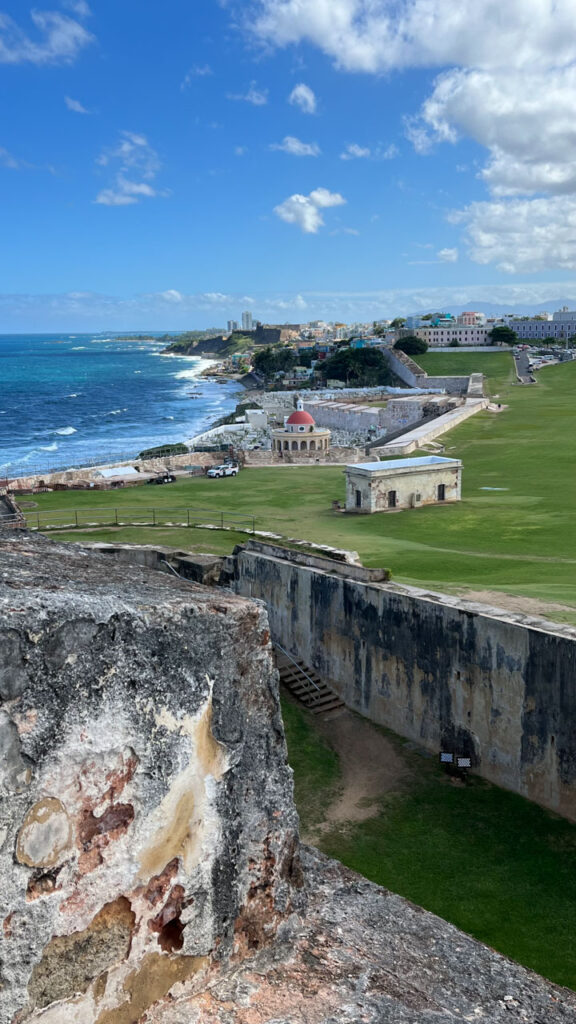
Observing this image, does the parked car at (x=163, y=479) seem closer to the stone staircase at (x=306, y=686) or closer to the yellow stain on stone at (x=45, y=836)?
the stone staircase at (x=306, y=686)

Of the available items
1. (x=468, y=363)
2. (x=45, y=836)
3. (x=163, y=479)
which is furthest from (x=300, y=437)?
(x=468, y=363)

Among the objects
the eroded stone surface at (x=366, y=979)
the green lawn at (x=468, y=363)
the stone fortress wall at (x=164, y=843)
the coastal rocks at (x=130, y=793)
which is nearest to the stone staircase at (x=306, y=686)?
the eroded stone surface at (x=366, y=979)

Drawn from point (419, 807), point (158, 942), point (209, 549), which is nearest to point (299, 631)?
point (209, 549)

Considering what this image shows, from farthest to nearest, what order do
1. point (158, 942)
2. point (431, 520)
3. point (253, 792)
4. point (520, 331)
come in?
point (520, 331), point (431, 520), point (253, 792), point (158, 942)

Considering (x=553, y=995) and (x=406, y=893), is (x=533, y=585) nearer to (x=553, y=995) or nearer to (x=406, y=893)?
(x=406, y=893)

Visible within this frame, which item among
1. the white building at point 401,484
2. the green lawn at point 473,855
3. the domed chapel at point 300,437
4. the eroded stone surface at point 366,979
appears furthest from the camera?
the domed chapel at point 300,437

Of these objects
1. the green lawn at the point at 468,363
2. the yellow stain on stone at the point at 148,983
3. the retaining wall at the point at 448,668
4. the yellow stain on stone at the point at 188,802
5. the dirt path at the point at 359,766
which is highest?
the green lawn at the point at 468,363

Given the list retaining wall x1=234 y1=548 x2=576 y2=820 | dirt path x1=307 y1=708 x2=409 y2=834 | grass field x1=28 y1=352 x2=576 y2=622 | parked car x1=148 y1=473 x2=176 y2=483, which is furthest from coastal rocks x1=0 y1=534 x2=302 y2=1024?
parked car x1=148 y1=473 x2=176 y2=483
